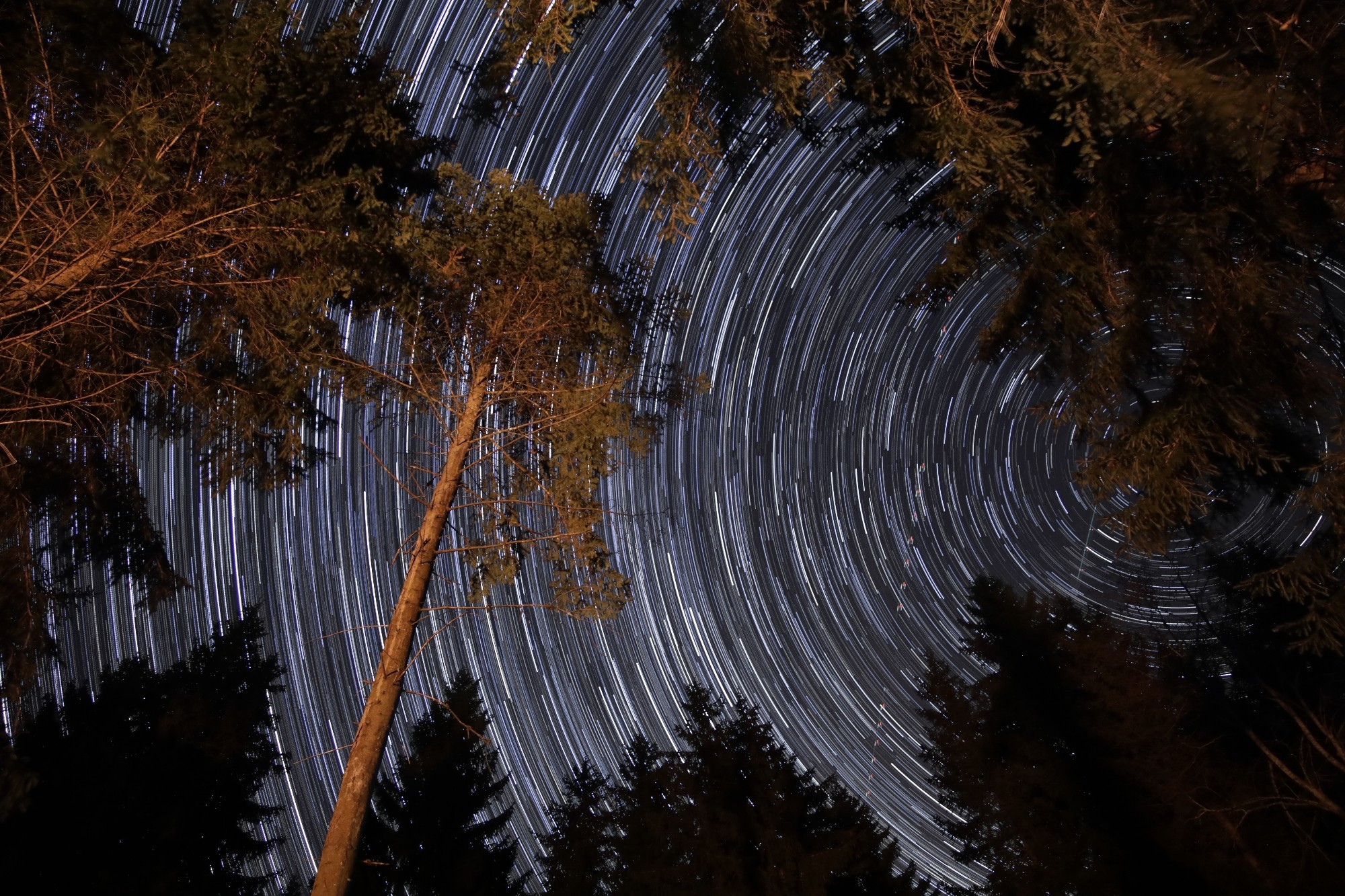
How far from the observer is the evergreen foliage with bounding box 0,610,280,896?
1284 cm

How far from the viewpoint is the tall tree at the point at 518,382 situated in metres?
6.55

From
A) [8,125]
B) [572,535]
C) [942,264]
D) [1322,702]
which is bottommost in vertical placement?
[1322,702]

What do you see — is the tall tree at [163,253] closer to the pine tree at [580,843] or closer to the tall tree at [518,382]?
the tall tree at [518,382]

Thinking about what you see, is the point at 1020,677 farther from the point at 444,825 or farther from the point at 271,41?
the point at 271,41

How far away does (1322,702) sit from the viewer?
45.0 feet

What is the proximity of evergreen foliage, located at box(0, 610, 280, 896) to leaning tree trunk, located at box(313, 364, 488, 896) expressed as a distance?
12.2m

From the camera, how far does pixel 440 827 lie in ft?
50.0

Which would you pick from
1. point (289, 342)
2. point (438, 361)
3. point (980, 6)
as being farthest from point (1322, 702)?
point (289, 342)

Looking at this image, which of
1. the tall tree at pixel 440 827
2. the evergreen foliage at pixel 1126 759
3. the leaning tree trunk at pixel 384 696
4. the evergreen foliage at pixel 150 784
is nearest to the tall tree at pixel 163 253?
the leaning tree trunk at pixel 384 696

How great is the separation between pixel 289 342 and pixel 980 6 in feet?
22.2

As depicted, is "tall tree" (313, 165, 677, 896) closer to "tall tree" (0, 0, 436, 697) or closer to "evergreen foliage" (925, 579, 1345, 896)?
"tall tree" (0, 0, 436, 697)

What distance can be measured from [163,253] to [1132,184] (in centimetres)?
723

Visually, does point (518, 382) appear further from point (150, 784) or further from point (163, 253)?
point (150, 784)

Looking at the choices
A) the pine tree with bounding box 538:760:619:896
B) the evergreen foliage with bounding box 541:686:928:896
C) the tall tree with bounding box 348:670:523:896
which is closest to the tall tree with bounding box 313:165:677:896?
the tall tree with bounding box 348:670:523:896
